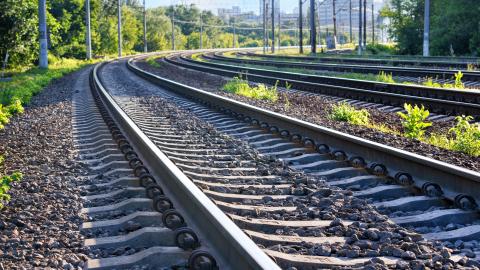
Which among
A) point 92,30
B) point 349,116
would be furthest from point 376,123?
point 92,30

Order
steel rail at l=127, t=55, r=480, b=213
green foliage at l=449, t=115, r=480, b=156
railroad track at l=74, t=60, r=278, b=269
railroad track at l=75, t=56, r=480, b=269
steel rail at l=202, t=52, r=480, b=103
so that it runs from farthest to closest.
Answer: steel rail at l=202, t=52, r=480, b=103 → green foliage at l=449, t=115, r=480, b=156 → steel rail at l=127, t=55, r=480, b=213 → railroad track at l=75, t=56, r=480, b=269 → railroad track at l=74, t=60, r=278, b=269

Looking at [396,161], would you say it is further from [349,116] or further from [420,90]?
[420,90]

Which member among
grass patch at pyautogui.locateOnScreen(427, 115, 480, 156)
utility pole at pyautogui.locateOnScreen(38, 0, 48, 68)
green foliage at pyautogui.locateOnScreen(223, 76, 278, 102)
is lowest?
grass patch at pyautogui.locateOnScreen(427, 115, 480, 156)

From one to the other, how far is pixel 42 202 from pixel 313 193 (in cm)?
222

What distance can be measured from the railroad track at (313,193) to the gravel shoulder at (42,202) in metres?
0.69

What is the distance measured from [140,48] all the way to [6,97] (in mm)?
85678

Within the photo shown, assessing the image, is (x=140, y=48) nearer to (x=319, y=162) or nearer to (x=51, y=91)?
(x=51, y=91)

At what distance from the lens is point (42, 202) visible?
551 cm

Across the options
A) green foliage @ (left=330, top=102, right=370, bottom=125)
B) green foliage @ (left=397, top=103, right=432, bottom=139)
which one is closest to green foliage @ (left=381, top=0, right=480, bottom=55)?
green foliage @ (left=330, top=102, right=370, bottom=125)

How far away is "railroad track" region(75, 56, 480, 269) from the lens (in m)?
4.01

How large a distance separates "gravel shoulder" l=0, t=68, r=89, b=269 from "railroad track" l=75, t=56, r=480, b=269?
69cm

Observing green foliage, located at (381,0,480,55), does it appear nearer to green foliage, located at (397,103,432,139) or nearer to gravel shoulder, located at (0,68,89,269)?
green foliage, located at (397,103,432,139)

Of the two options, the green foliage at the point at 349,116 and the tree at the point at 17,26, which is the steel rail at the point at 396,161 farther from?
the tree at the point at 17,26

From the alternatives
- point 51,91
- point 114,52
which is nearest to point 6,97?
point 51,91
